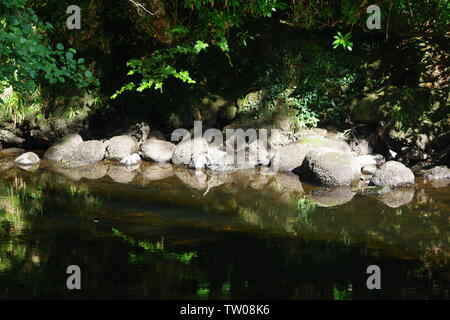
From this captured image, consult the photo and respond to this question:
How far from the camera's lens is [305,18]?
11.5m

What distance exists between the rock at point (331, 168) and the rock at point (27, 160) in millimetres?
5249

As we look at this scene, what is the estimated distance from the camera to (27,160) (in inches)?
440

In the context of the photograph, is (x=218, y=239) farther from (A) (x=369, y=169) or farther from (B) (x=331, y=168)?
(A) (x=369, y=169)

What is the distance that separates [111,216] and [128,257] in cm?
156

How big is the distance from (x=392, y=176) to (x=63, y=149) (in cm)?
638

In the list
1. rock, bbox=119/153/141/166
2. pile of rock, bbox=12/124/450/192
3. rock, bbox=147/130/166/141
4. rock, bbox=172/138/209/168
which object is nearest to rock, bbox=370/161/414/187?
pile of rock, bbox=12/124/450/192

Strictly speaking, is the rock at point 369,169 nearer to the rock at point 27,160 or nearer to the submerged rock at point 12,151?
the rock at point 27,160

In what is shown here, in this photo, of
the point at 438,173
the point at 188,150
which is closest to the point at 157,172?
the point at 188,150

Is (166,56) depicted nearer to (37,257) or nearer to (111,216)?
(111,216)

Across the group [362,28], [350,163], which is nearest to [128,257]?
[350,163]

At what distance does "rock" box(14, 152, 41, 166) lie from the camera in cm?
1114

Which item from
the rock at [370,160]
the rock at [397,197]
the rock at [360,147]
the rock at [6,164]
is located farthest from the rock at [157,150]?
the rock at [397,197]

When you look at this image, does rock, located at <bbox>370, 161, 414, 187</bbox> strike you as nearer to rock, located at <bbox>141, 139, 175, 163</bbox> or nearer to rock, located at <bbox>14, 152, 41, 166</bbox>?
rock, located at <bbox>141, 139, 175, 163</bbox>

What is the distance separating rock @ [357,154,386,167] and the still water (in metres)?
1.48
